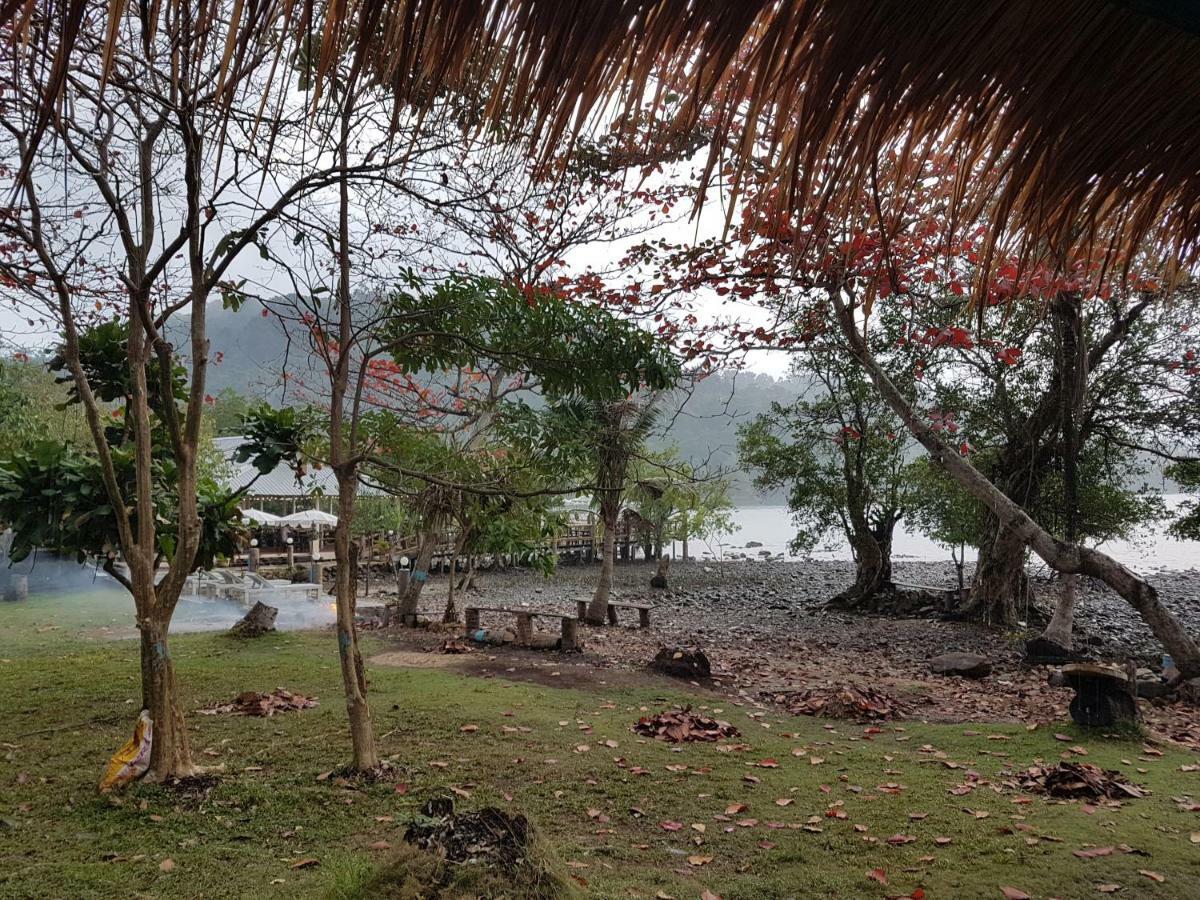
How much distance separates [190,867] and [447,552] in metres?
18.5

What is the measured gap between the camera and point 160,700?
4.20 m

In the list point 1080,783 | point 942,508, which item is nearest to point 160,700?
point 1080,783

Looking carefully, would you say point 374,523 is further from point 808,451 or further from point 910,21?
point 910,21

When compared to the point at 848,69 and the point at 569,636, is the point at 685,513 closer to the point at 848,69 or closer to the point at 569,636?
the point at 569,636

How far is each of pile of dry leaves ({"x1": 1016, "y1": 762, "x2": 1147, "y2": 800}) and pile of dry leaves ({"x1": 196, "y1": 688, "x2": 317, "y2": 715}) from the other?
207 inches

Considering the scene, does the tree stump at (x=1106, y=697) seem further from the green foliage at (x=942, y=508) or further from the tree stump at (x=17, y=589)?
the tree stump at (x=17, y=589)

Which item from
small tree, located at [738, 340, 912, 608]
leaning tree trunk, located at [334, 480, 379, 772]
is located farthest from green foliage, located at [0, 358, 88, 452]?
small tree, located at [738, 340, 912, 608]

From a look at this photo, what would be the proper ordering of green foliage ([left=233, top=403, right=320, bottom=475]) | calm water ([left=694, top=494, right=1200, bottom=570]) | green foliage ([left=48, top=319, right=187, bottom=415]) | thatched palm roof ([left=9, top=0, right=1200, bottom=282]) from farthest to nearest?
1. calm water ([left=694, top=494, right=1200, bottom=570])
2. green foliage ([left=233, top=403, right=320, bottom=475])
3. green foliage ([left=48, top=319, right=187, bottom=415])
4. thatched palm roof ([left=9, top=0, right=1200, bottom=282])

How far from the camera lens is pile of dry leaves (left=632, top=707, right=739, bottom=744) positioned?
5.80 m

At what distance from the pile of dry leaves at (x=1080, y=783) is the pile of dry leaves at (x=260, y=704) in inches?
207

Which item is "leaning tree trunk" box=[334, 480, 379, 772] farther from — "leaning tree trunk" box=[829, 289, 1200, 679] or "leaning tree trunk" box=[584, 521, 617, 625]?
"leaning tree trunk" box=[584, 521, 617, 625]

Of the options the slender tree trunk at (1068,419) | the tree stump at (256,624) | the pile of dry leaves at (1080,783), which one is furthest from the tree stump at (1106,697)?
the tree stump at (256,624)

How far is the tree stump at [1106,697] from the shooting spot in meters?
5.62

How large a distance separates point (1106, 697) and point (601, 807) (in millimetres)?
3905
